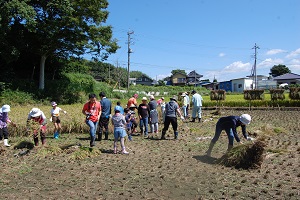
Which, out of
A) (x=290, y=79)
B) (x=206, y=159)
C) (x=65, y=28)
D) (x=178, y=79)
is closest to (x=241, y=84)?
(x=290, y=79)

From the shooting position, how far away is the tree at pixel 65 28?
872 inches

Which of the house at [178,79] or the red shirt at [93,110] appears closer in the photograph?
the red shirt at [93,110]

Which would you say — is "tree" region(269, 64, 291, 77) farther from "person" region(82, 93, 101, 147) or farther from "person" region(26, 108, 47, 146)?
"person" region(26, 108, 47, 146)

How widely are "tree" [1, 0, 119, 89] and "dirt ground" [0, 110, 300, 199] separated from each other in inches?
602

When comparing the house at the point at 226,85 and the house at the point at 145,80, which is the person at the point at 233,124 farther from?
the house at the point at 145,80

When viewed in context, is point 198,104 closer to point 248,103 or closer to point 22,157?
point 22,157

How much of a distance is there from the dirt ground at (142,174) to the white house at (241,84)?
2086 inches

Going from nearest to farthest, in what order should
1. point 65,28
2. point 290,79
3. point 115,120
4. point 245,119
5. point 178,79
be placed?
point 245,119, point 115,120, point 65,28, point 290,79, point 178,79

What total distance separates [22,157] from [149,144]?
13.2 ft

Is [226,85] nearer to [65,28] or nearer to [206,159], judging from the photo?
[65,28]

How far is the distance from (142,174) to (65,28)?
1955 cm

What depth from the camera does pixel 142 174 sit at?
632 cm

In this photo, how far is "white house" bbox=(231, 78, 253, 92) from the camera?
2367 inches

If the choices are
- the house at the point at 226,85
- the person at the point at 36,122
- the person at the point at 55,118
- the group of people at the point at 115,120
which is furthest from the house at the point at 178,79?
the person at the point at 36,122
